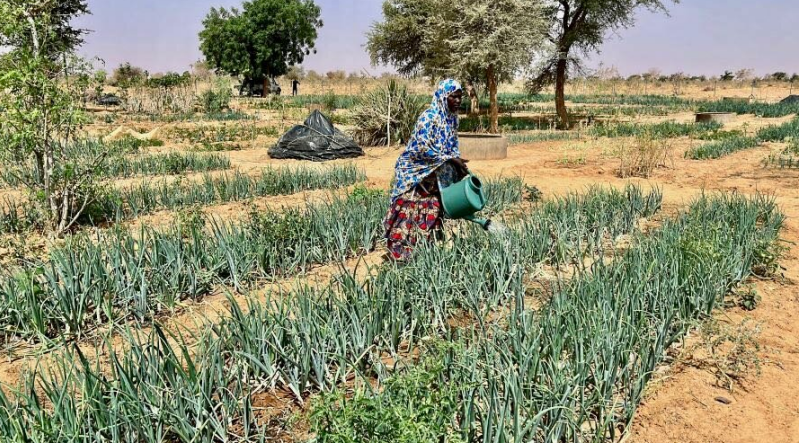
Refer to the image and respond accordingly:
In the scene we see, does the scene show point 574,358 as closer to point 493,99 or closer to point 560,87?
point 493,99

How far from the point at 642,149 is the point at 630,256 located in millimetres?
5509

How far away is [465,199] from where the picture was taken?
3598mm

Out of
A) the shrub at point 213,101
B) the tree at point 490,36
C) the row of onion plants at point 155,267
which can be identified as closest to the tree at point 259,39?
the shrub at point 213,101

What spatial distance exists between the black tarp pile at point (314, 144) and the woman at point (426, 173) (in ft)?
22.9

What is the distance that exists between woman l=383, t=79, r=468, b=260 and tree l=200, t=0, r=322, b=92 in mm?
32756

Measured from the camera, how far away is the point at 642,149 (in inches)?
326

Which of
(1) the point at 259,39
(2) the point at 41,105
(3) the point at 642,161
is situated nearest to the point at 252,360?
(2) the point at 41,105

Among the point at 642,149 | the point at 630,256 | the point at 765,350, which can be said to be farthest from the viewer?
the point at 642,149

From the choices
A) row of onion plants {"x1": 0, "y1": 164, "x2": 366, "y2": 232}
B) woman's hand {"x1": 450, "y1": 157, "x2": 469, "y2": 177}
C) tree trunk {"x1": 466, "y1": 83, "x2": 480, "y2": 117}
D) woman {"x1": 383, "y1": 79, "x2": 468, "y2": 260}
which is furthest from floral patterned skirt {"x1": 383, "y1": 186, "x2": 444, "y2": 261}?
tree trunk {"x1": 466, "y1": 83, "x2": 480, "y2": 117}

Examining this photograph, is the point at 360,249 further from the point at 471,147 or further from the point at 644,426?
the point at 471,147

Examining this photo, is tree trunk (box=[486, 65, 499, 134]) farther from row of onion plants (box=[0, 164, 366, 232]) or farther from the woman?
the woman

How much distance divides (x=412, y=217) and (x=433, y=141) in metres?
0.56

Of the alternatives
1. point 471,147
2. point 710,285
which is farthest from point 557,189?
point 710,285

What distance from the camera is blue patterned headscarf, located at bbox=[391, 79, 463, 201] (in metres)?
3.85
